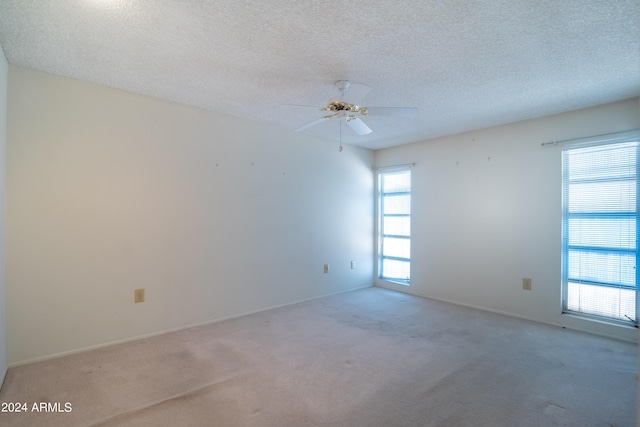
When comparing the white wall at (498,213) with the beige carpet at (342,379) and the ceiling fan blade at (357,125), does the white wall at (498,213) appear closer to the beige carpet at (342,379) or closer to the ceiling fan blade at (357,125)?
the beige carpet at (342,379)

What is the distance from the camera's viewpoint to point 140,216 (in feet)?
9.79

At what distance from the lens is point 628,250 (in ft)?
10.0

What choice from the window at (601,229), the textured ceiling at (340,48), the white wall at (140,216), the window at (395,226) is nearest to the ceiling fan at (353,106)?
the textured ceiling at (340,48)

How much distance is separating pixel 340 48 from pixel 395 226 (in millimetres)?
3454

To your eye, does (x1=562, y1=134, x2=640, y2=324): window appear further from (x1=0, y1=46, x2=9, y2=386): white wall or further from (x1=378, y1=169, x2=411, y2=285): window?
(x1=0, y1=46, x2=9, y2=386): white wall

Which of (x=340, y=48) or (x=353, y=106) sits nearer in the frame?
(x=340, y=48)

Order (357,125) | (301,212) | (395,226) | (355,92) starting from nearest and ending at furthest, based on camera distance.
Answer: (355,92) < (357,125) < (301,212) < (395,226)

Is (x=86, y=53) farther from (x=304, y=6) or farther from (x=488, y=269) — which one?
(x=488, y=269)

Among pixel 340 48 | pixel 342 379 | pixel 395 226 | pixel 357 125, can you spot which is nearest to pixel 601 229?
pixel 395 226

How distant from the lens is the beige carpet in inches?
72.8

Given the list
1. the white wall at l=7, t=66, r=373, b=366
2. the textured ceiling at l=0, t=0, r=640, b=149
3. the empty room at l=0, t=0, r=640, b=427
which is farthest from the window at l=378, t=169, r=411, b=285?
the textured ceiling at l=0, t=0, r=640, b=149

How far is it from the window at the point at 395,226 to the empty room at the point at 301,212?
40 centimetres

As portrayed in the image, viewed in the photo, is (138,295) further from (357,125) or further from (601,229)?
(601,229)

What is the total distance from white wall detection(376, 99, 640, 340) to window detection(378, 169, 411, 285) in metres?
0.16
